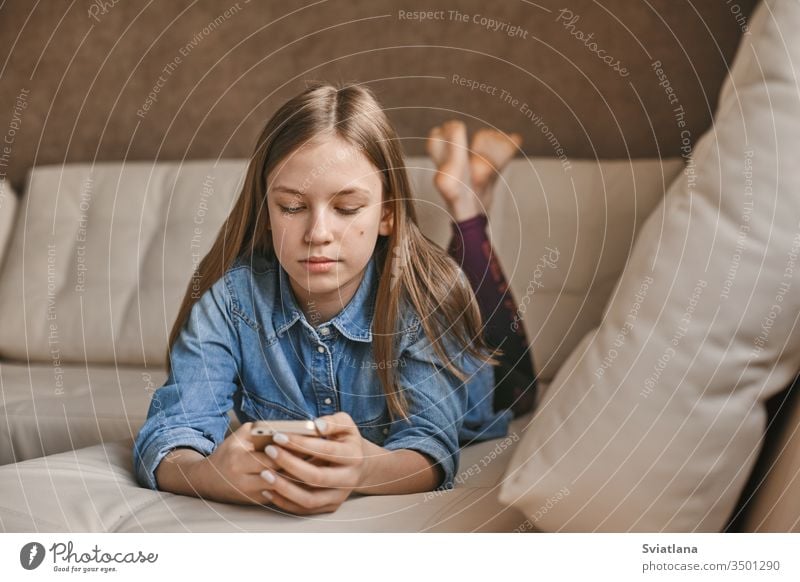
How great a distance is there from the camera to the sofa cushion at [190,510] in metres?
0.49

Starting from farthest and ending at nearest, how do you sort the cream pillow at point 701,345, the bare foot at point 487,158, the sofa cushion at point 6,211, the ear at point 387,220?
1. the sofa cushion at point 6,211
2. the bare foot at point 487,158
3. the ear at point 387,220
4. the cream pillow at point 701,345

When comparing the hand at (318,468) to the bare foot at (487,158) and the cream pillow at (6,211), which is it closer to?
the bare foot at (487,158)

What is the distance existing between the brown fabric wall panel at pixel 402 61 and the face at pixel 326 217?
0.13 metres

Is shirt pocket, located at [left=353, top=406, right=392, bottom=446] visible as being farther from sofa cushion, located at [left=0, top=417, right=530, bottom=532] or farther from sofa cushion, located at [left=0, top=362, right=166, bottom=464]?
sofa cushion, located at [left=0, top=362, right=166, bottom=464]

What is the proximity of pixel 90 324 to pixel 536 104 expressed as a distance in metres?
0.48

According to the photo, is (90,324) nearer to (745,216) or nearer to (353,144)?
(353,144)

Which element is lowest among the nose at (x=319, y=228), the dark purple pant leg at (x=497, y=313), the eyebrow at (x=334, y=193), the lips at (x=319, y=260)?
the dark purple pant leg at (x=497, y=313)

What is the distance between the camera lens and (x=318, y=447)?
491 millimetres

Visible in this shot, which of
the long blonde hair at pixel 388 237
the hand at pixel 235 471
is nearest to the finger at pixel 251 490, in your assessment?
the hand at pixel 235 471

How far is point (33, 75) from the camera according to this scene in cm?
83

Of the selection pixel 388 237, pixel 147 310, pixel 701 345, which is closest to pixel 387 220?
pixel 388 237

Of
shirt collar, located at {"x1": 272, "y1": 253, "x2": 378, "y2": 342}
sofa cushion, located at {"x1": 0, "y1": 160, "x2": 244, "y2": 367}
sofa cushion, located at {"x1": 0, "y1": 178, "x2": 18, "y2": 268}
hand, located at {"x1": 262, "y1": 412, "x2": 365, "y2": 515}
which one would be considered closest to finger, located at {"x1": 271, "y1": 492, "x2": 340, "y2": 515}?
hand, located at {"x1": 262, "y1": 412, "x2": 365, "y2": 515}

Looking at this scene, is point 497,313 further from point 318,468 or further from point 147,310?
point 147,310
